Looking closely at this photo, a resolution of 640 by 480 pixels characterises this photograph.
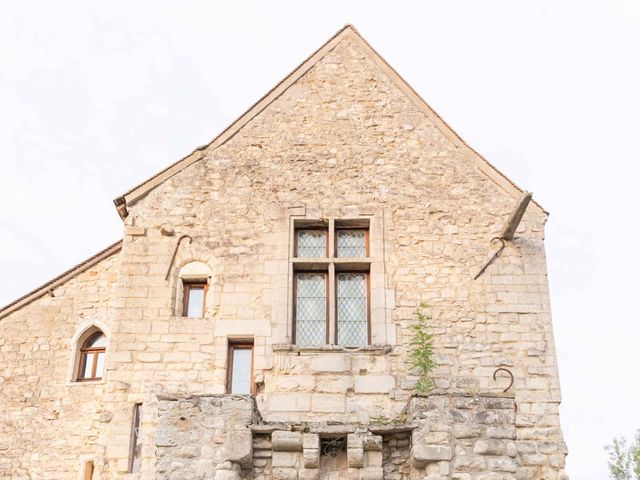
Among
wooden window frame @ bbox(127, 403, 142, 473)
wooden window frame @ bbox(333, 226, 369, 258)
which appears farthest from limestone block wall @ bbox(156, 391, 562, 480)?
wooden window frame @ bbox(333, 226, 369, 258)

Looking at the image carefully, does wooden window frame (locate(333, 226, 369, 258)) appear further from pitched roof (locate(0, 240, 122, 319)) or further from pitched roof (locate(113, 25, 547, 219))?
pitched roof (locate(0, 240, 122, 319))

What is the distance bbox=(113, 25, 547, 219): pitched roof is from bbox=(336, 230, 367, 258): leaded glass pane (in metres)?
1.94

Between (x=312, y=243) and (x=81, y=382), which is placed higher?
(x=312, y=243)

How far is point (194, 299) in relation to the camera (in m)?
11.0

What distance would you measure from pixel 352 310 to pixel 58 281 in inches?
195

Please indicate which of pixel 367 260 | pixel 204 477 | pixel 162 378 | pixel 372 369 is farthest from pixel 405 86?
pixel 204 477

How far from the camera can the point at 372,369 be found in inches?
404

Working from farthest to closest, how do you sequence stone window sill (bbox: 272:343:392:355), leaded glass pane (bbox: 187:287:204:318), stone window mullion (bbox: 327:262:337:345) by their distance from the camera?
1. leaded glass pane (bbox: 187:287:204:318)
2. stone window mullion (bbox: 327:262:337:345)
3. stone window sill (bbox: 272:343:392:355)

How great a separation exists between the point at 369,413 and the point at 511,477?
83.1 inches

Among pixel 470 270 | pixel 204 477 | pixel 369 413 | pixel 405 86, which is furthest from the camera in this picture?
pixel 405 86

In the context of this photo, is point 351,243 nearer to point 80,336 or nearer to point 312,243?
point 312,243

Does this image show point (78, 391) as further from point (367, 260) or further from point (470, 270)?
point (470, 270)

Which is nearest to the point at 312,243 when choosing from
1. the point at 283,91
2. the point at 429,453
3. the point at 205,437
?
the point at 283,91

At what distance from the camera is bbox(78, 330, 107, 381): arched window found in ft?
41.3
